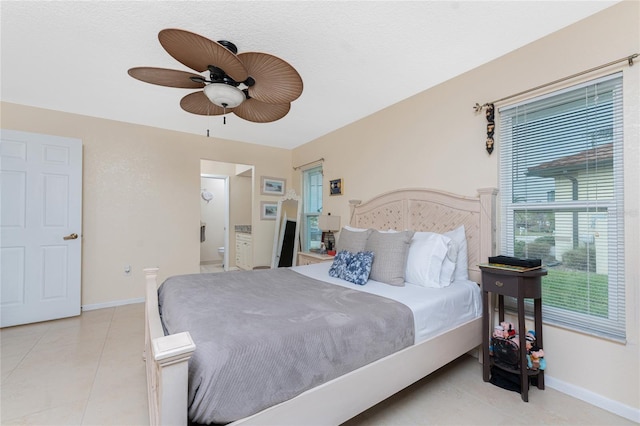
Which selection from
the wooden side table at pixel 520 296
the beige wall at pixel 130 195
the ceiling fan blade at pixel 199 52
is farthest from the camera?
the beige wall at pixel 130 195

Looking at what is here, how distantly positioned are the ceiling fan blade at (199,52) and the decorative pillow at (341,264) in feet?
5.54

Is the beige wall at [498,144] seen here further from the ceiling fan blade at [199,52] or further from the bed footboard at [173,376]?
the bed footboard at [173,376]

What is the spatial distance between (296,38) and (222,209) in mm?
5928

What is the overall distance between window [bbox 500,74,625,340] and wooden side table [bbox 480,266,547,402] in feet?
0.82

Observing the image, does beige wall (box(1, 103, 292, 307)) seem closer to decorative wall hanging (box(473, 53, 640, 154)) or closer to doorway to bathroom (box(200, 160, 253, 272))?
doorway to bathroom (box(200, 160, 253, 272))

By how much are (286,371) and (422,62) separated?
2.55 m

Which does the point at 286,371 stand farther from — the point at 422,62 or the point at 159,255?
the point at 159,255

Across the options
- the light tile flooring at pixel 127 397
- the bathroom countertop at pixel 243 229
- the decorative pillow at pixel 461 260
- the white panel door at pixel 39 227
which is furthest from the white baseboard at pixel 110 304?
the decorative pillow at pixel 461 260

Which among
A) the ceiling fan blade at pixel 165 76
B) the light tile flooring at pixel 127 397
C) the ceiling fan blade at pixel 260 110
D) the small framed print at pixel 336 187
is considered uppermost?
the ceiling fan blade at pixel 165 76

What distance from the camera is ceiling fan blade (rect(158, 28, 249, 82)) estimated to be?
142 cm

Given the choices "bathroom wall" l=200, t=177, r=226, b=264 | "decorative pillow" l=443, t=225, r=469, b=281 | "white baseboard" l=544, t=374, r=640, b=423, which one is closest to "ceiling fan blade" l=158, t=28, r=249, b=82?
"decorative pillow" l=443, t=225, r=469, b=281

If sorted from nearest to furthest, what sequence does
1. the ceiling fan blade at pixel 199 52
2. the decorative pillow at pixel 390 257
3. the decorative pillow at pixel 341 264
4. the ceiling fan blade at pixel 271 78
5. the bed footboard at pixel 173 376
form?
the bed footboard at pixel 173 376, the ceiling fan blade at pixel 199 52, the ceiling fan blade at pixel 271 78, the decorative pillow at pixel 390 257, the decorative pillow at pixel 341 264

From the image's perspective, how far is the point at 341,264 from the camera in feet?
8.55

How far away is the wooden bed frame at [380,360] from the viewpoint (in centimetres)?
92
